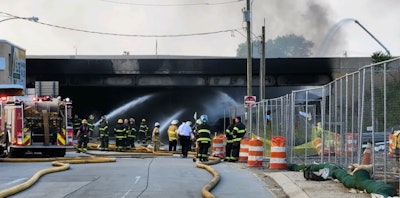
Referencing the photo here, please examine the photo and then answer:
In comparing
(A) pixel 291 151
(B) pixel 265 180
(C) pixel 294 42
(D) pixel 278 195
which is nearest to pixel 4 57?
(A) pixel 291 151

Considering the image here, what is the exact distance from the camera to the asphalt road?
43.5 feet

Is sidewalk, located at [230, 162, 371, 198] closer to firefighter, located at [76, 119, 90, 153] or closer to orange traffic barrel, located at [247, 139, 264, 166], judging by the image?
orange traffic barrel, located at [247, 139, 264, 166]

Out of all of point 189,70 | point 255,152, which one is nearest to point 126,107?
point 189,70

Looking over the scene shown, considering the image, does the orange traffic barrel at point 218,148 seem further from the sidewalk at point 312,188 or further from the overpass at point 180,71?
the overpass at point 180,71

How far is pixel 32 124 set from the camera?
25.7 m

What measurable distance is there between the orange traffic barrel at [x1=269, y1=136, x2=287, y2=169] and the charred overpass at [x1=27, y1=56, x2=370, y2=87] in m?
30.7

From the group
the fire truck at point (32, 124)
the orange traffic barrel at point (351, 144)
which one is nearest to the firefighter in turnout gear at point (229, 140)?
the fire truck at point (32, 124)

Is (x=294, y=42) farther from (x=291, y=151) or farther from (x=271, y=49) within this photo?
(x=291, y=151)

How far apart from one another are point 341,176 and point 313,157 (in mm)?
6880

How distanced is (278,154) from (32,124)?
10.5 meters

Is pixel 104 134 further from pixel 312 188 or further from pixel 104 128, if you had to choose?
pixel 312 188

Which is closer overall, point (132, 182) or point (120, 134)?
point (132, 182)

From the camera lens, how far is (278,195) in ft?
43.8

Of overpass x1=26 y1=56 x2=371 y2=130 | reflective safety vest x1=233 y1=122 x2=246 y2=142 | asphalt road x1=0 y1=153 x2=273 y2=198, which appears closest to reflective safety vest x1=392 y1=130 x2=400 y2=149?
asphalt road x1=0 y1=153 x2=273 y2=198
